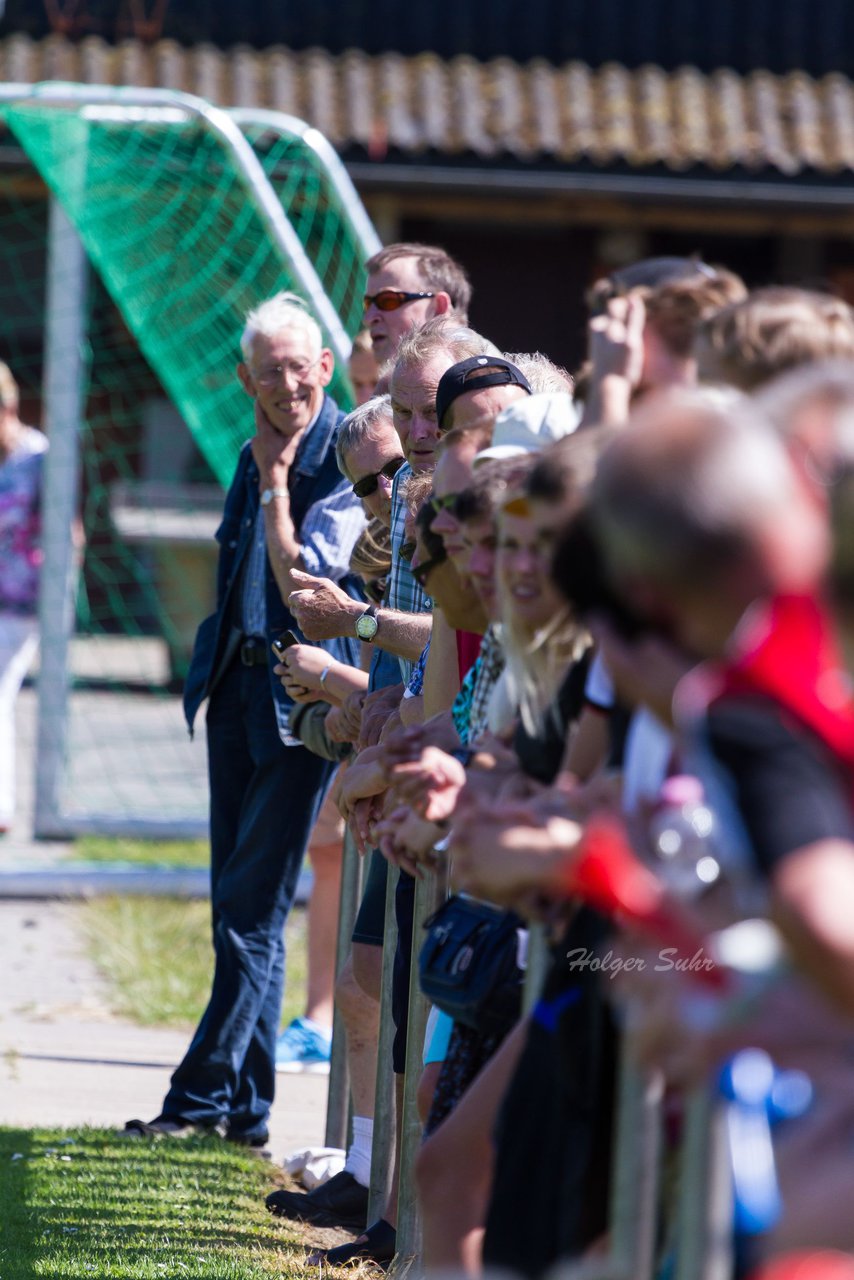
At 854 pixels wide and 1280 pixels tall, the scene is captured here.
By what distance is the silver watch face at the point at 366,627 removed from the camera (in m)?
4.20

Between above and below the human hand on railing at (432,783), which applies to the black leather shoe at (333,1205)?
below

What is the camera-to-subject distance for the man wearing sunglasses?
5148 millimetres

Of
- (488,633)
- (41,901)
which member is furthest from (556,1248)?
(41,901)

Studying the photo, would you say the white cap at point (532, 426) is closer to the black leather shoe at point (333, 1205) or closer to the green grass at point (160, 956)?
the black leather shoe at point (333, 1205)

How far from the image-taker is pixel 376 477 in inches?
176

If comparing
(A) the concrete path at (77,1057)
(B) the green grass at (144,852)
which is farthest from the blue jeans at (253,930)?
(B) the green grass at (144,852)

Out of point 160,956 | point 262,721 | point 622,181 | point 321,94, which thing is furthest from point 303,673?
point 321,94

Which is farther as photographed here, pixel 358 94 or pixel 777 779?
pixel 358 94

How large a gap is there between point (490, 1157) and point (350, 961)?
1827 millimetres

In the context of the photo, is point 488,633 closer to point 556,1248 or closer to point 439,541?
point 439,541

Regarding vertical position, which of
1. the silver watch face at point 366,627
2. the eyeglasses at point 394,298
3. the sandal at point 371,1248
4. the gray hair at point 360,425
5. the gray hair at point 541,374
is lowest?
the sandal at point 371,1248

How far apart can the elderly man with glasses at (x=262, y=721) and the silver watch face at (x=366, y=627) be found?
0.79m
